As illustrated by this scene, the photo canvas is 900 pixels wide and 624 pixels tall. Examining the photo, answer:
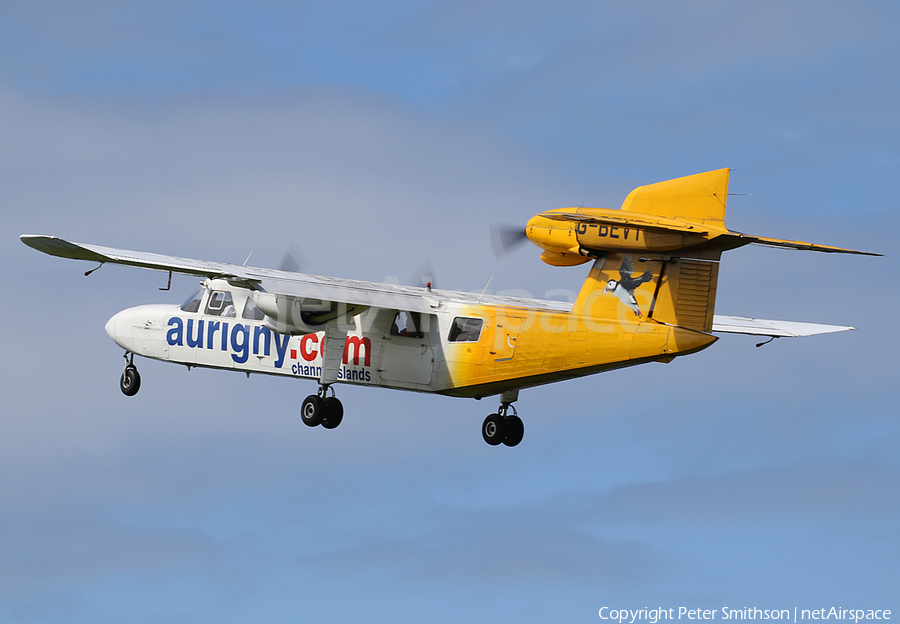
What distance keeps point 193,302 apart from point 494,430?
796 centimetres

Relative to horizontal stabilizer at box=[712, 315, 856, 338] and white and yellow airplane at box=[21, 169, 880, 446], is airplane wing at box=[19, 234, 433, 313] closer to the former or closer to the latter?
white and yellow airplane at box=[21, 169, 880, 446]

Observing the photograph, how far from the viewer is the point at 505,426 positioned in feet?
96.2

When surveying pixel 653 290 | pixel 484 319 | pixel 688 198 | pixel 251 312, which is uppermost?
pixel 688 198

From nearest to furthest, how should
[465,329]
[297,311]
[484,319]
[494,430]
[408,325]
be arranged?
[484,319] < [465,329] < [297,311] < [408,325] < [494,430]

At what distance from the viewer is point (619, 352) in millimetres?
25484

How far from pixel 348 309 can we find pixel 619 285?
643 cm

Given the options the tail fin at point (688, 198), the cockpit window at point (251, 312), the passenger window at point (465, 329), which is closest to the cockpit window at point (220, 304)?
the cockpit window at point (251, 312)

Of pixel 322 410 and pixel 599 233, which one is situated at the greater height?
pixel 599 233

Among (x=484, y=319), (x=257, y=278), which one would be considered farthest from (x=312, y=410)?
(x=484, y=319)

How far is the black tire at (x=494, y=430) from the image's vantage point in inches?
1154

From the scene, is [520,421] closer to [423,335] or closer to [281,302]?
[423,335]

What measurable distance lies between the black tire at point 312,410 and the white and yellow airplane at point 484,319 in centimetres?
3

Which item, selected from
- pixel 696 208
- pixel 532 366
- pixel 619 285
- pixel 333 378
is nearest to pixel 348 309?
pixel 333 378

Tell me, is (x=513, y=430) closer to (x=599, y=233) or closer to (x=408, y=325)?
(x=408, y=325)
